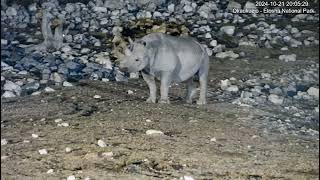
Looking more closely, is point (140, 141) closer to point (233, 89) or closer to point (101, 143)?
point (101, 143)

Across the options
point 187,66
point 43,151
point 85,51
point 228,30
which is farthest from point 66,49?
point 43,151

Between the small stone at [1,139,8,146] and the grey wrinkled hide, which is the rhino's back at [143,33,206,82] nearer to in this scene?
the grey wrinkled hide

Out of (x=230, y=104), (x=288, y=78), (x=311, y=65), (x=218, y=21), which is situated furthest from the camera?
(x=218, y=21)

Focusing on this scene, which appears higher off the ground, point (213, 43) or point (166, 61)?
point (166, 61)

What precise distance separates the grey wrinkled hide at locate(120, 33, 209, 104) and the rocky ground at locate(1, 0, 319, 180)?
10.6 inches

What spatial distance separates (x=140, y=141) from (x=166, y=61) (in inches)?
65.7

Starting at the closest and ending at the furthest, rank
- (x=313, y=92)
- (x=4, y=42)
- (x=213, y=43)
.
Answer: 1. (x=313, y=92)
2. (x=4, y=42)
3. (x=213, y=43)

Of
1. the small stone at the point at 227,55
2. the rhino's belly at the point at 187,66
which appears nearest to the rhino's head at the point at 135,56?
the rhino's belly at the point at 187,66

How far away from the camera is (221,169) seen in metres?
4.99

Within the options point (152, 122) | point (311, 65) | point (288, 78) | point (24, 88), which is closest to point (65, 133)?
point (152, 122)

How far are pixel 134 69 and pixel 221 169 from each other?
216 centimetres

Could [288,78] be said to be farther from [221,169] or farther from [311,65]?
[221,169]

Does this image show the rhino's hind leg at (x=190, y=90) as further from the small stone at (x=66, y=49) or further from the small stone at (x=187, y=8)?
the small stone at (x=187, y=8)

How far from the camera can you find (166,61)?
7.05 m
